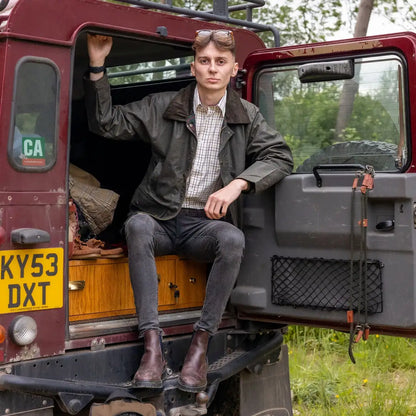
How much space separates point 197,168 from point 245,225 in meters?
0.42

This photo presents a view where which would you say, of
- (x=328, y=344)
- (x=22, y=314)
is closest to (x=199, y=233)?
(x=22, y=314)

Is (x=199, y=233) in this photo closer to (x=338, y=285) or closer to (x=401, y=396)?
(x=338, y=285)

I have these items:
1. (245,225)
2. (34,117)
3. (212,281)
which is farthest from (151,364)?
(34,117)

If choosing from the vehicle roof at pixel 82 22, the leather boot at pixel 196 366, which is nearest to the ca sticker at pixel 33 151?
the vehicle roof at pixel 82 22

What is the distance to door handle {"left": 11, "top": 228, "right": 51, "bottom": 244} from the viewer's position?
3.63 metres

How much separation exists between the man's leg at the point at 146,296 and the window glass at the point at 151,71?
119 centimetres

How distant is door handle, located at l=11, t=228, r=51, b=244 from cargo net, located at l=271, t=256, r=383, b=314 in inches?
51.2

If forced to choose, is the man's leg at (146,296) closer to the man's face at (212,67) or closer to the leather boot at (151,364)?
the leather boot at (151,364)

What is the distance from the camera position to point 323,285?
4.25m

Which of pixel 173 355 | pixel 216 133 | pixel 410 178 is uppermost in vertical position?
pixel 216 133

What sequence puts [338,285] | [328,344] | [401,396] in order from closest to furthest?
[338,285], [401,396], [328,344]

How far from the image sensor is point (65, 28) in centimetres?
384

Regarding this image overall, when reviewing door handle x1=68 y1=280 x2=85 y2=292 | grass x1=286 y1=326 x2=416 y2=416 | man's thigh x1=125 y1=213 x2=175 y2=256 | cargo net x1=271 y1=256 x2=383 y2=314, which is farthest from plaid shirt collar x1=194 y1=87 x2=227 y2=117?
grass x1=286 y1=326 x2=416 y2=416

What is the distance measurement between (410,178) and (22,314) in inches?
73.2
